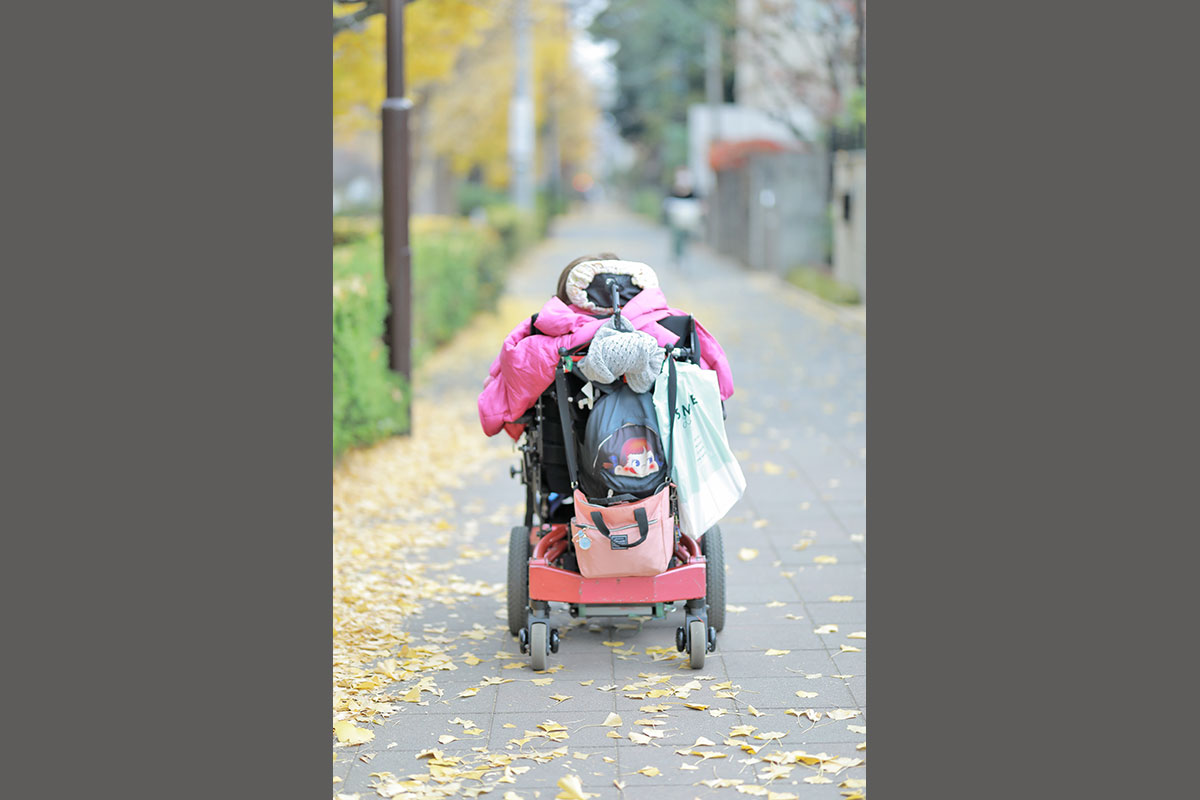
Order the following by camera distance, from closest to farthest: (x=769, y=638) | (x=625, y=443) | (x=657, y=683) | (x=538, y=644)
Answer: (x=625, y=443) → (x=657, y=683) → (x=538, y=644) → (x=769, y=638)

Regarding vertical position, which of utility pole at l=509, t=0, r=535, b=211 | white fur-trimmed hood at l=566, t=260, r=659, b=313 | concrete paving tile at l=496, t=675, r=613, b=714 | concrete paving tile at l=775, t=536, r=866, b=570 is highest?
utility pole at l=509, t=0, r=535, b=211

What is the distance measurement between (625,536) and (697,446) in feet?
1.45

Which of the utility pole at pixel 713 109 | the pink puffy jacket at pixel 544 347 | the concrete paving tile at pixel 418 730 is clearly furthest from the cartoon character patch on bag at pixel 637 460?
the utility pole at pixel 713 109

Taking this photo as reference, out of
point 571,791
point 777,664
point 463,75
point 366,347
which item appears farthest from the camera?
point 463,75

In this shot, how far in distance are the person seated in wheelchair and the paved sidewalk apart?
0.94 metres

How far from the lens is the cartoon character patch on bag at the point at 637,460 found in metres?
5.13

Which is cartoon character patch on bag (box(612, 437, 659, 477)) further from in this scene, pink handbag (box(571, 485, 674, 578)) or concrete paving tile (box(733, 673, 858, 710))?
concrete paving tile (box(733, 673, 858, 710))

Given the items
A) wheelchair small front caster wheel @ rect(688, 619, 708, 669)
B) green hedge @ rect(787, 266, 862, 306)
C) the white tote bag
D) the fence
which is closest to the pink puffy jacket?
the white tote bag

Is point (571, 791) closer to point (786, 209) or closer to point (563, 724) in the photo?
point (563, 724)

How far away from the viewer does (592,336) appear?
5.23 meters

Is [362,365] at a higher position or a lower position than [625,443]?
higher

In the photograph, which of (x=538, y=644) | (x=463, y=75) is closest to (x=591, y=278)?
(x=538, y=644)

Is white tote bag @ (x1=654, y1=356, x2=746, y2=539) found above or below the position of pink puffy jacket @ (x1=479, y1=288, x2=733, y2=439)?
below

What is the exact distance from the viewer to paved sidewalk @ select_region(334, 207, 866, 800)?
449 cm
